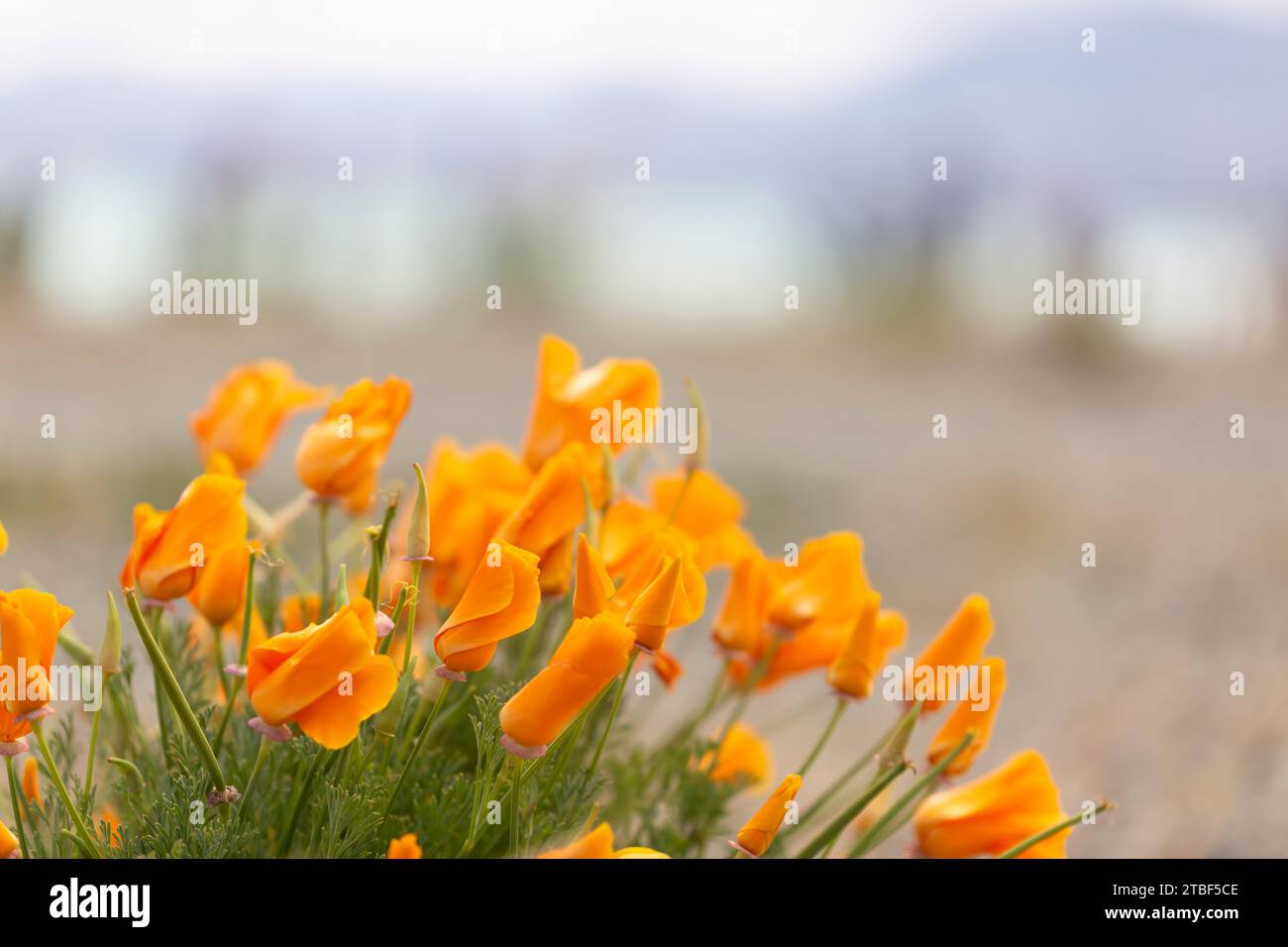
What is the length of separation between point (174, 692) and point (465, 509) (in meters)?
0.29

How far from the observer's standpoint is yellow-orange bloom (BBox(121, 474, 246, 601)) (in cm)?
83

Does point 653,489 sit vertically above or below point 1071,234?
below

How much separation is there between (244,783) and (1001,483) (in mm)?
4556

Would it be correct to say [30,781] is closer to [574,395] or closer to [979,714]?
[574,395]

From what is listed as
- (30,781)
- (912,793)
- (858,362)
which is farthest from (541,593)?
(858,362)

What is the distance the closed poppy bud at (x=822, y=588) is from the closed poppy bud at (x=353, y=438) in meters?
0.33

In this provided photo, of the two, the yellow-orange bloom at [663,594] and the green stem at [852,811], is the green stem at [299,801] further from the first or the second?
the green stem at [852,811]

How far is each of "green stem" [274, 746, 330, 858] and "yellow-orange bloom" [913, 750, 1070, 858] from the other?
1.48 ft

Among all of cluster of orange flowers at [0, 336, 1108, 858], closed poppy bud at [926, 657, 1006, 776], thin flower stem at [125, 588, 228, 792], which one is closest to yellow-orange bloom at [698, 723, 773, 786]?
cluster of orange flowers at [0, 336, 1108, 858]

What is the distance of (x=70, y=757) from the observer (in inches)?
35.8

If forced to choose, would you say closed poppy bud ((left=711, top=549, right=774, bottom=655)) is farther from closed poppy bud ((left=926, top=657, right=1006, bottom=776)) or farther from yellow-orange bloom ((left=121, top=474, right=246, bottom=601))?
yellow-orange bloom ((left=121, top=474, right=246, bottom=601))

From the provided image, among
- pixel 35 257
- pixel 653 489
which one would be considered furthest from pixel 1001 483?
pixel 35 257
